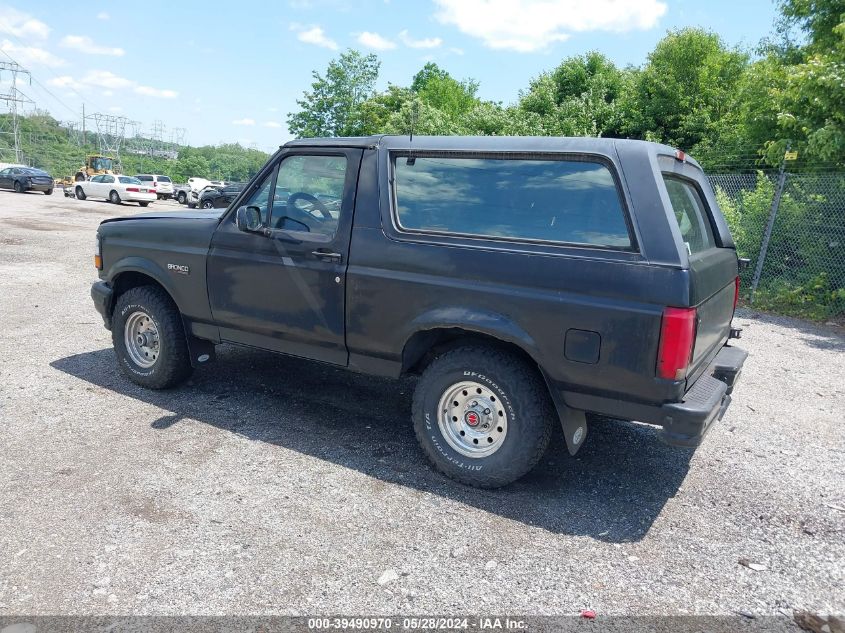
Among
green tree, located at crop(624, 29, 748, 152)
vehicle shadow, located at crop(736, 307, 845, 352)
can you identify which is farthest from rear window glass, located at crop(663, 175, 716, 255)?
green tree, located at crop(624, 29, 748, 152)

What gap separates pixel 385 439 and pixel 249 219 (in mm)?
1857

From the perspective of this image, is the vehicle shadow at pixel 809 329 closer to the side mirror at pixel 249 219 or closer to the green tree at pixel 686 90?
the side mirror at pixel 249 219

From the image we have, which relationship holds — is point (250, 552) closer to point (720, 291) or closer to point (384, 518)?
point (384, 518)

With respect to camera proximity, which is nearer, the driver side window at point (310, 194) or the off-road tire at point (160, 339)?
the driver side window at point (310, 194)

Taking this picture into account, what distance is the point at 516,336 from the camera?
349 cm

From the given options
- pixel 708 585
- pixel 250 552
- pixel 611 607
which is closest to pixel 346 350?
pixel 250 552

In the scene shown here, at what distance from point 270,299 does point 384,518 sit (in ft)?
5.89

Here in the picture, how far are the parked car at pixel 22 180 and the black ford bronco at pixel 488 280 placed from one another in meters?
35.4

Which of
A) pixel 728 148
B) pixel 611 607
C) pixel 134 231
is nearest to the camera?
pixel 611 607

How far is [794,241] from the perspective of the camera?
10.3m

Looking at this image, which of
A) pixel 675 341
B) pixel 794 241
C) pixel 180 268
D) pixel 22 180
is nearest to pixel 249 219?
pixel 180 268

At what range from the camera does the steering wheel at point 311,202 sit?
168 inches

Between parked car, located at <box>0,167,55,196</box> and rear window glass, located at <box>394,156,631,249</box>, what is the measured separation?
3699 centimetres

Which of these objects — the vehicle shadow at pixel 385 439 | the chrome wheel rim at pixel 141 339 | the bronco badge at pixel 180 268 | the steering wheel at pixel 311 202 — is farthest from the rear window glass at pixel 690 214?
the chrome wheel rim at pixel 141 339
